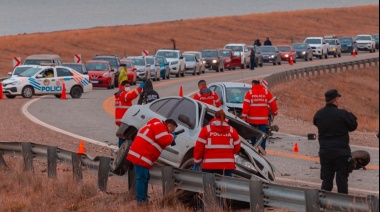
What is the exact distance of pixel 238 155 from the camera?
50.5 feet

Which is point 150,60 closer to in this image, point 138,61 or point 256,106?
point 138,61

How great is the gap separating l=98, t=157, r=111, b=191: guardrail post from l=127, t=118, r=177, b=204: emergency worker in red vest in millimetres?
1873

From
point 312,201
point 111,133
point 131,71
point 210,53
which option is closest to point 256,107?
point 111,133

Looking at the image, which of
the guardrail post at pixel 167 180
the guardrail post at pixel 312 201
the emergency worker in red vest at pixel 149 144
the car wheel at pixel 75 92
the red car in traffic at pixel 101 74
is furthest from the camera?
the red car in traffic at pixel 101 74

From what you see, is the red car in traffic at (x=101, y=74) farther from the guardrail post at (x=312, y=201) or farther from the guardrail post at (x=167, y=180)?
the guardrail post at (x=312, y=201)

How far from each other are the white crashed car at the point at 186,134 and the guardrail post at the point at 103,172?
440 mm

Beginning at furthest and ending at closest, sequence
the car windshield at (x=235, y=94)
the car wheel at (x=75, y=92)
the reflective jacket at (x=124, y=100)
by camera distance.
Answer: the car wheel at (x=75, y=92) → the car windshield at (x=235, y=94) → the reflective jacket at (x=124, y=100)

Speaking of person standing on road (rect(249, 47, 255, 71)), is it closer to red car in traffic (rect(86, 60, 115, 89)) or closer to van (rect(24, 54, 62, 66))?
red car in traffic (rect(86, 60, 115, 89))

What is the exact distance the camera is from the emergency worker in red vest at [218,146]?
46.4 feet

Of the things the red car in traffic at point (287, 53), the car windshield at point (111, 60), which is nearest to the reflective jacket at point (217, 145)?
the car windshield at point (111, 60)

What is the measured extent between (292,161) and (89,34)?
77.7 m

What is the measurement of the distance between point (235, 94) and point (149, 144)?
10.5 metres

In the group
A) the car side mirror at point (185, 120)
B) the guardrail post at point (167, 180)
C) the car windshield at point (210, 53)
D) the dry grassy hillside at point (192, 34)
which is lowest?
the dry grassy hillside at point (192, 34)

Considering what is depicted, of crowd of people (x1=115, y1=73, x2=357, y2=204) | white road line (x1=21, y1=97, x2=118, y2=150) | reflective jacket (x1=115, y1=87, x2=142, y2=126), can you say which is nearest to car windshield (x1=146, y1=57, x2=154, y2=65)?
white road line (x1=21, y1=97, x2=118, y2=150)
